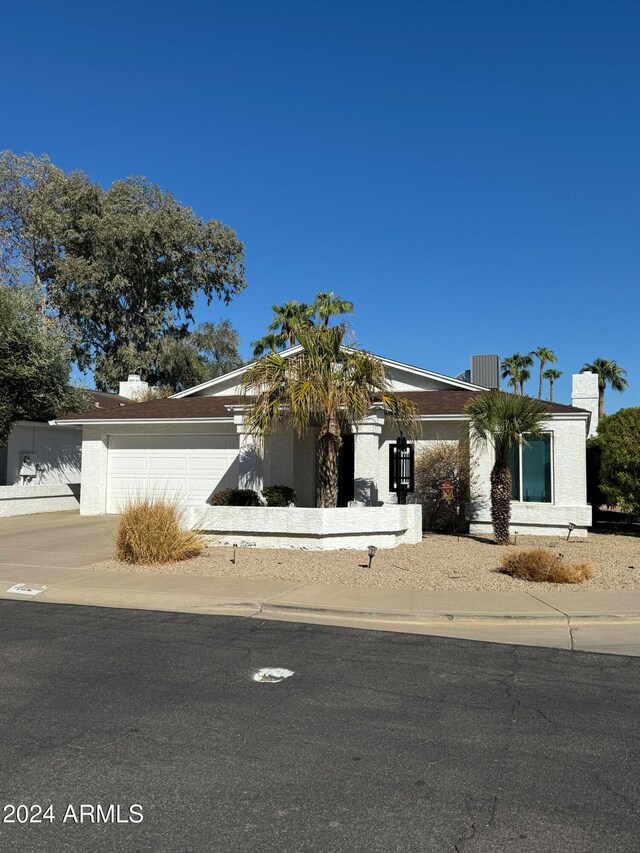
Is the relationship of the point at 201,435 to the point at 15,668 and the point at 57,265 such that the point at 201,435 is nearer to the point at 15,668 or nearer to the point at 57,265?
the point at 15,668

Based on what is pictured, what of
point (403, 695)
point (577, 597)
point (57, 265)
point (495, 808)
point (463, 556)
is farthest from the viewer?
point (57, 265)

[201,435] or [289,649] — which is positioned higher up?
[201,435]

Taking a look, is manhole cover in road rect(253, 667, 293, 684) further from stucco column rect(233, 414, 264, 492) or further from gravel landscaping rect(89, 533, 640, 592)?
stucco column rect(233, 414, 264, 492)

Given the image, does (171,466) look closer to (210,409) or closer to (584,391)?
(210,409)

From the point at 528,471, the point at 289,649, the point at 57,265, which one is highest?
the point at 57,265

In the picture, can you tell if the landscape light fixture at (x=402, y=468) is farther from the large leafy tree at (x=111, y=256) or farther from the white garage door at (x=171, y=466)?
the large leafy tree at (x=111, y=256)

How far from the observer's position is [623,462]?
55.1 feet

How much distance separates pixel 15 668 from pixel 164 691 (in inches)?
65.6

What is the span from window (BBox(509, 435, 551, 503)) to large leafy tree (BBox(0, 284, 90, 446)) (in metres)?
15.5

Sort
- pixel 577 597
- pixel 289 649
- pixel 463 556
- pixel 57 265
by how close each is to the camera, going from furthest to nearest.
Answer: pixel 57 265
pixel 463 556
pixel 577 597
pixel 289 649

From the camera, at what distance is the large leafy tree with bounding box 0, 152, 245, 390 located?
133 ft

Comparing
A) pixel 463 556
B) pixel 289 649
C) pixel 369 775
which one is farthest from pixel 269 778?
pixel 463 556

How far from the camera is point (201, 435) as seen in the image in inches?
829

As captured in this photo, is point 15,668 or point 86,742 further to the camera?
point 15,668
